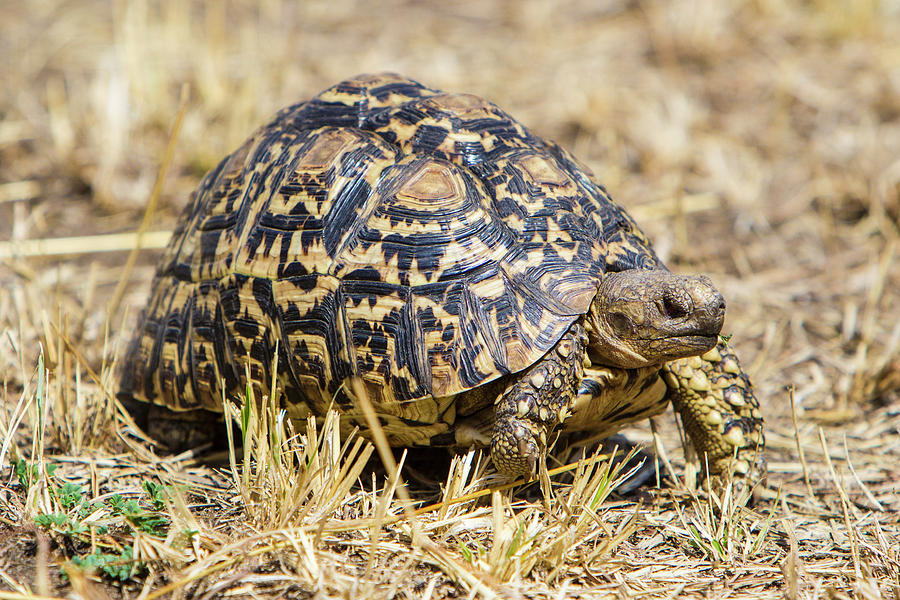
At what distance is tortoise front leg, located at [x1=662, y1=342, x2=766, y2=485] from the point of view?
3131 millimetres

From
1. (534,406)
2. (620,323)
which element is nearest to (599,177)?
(620,323)

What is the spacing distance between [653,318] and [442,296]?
73 centimetres

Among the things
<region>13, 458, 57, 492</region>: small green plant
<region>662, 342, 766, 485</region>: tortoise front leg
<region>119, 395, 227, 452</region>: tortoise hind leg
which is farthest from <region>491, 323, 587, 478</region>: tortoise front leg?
<region>13, 458, 57, 492</region>: small green plant

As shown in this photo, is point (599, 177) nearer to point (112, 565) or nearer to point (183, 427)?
point (183, 427)

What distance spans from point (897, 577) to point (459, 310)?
1.71 metres

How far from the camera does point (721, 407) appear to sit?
3154 millimetres

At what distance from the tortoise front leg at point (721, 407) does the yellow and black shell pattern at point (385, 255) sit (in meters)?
0.46

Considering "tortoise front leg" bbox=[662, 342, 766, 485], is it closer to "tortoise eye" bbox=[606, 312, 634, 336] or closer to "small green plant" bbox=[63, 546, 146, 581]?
"tortoise eye" bbox=[606, 312, 634, 336]

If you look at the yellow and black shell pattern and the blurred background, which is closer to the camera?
the yellow and black shell pattern

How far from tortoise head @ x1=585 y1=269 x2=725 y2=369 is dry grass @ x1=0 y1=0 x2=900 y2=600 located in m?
0.45

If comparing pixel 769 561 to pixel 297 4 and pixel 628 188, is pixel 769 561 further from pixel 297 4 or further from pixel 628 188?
pixel 297 4

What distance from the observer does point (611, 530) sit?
9.21 ft

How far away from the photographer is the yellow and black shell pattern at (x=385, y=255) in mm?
2820

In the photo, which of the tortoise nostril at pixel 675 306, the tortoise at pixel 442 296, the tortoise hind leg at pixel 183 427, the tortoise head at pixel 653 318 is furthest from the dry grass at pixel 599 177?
the tortoise nostril at pixel 675 306
